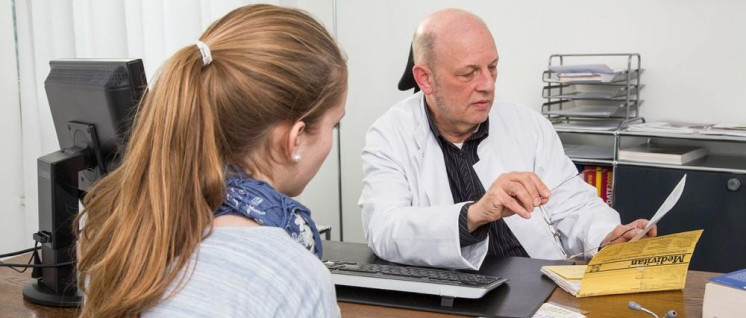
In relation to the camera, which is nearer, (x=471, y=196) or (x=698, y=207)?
(x=471, y=196)

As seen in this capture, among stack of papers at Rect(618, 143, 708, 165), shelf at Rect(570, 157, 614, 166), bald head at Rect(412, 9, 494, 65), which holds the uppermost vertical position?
bald head at Rect(412, 9, 494, 65)

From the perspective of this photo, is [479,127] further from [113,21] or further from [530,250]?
[113,21]

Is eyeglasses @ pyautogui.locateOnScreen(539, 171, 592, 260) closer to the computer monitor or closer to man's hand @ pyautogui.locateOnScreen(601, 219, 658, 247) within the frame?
man's hand @ pyautogui.locateOnScreen(601, 219, 658, 247)

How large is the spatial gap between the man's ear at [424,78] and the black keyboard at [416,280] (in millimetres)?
711

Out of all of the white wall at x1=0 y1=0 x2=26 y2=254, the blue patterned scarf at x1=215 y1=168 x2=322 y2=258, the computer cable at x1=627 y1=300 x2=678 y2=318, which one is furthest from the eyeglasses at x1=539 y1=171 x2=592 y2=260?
the white wall at x1=0 y1=0 x2=26 y2=254

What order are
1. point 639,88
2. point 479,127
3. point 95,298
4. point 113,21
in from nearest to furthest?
point 95,298
point 479,127
point 113,21
point 639,88

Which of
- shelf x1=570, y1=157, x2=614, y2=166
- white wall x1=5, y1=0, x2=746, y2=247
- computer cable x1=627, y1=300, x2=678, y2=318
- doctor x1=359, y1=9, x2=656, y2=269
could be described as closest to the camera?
computer cable x1=627, y1=300, x2=678, y2=318

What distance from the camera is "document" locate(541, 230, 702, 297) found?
1.40 m

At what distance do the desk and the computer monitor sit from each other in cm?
4

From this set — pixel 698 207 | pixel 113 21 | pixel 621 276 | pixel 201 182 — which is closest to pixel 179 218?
pixel 201 182

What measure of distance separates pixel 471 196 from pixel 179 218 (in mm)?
1264

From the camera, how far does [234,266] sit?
793mm

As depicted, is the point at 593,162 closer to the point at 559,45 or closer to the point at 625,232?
the point at 559,45

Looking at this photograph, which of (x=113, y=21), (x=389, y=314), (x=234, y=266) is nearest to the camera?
(x=234, y=266)
